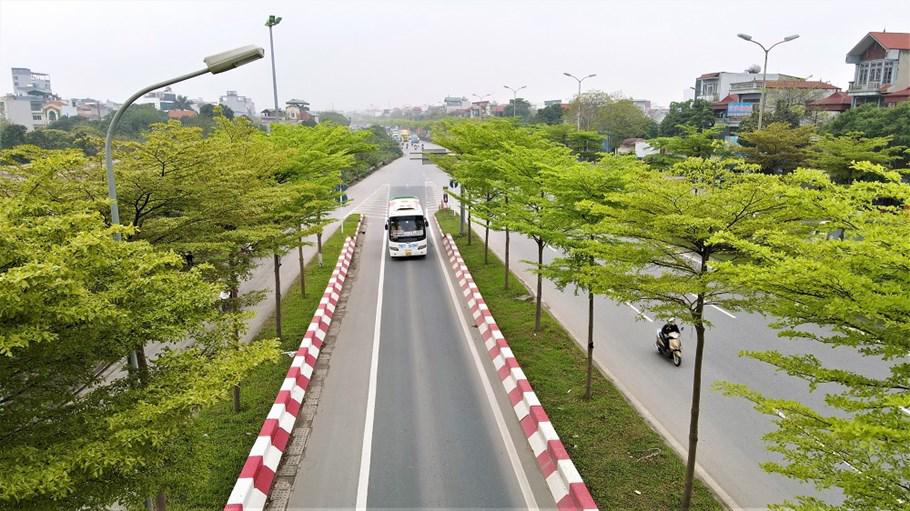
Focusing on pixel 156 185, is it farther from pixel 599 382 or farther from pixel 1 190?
pixel 599 382

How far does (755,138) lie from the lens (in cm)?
2942

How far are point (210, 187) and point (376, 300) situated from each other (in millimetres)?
10445

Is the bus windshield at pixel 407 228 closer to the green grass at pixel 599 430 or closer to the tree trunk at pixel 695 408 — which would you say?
the green grass at pixel 599 430

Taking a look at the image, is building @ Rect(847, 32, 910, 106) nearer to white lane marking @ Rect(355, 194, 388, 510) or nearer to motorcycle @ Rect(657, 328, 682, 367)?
motorcycle @ Rect(657, 328, 682, 367)

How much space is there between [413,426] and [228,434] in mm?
3300

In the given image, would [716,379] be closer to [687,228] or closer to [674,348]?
[674,348]

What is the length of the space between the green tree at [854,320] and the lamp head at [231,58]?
583cm

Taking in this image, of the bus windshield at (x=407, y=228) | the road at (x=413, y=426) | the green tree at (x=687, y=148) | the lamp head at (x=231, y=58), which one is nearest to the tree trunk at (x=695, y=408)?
the road at (x=413, y=426)

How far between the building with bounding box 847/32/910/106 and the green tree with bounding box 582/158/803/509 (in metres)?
47.1

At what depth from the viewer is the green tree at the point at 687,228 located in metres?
6.84

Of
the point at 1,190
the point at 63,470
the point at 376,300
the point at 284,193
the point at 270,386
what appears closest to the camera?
the point at 63,470

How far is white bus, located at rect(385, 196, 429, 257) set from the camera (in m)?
24.0

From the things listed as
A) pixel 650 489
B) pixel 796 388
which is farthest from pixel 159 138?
pixel 796 388

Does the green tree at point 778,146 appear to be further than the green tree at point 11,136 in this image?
No
